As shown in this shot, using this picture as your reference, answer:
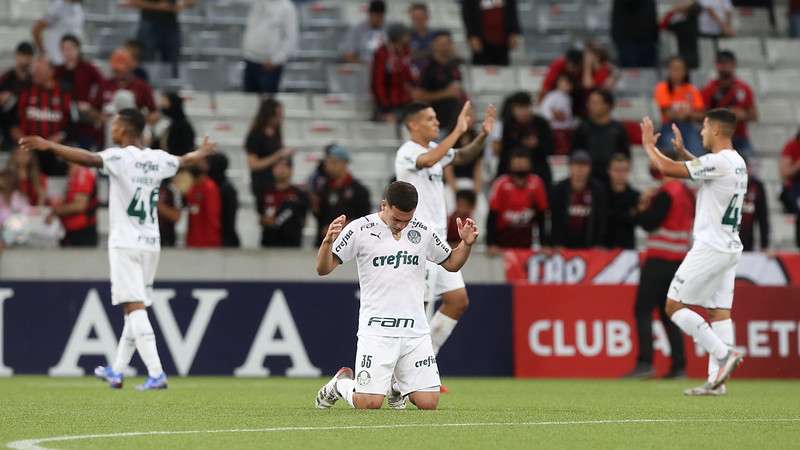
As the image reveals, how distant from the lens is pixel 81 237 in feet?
56.2

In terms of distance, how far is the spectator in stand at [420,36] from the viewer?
Answer: 2125cm

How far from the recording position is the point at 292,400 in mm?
12031

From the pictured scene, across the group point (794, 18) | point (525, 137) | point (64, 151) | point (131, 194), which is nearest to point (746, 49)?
point (794, 18)

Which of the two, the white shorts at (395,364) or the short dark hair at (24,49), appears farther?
the short dark hair at (24,49)

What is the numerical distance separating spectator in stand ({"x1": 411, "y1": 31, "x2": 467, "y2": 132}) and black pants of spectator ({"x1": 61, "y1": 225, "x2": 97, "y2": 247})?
4.80 metres

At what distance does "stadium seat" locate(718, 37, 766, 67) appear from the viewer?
2473 cm

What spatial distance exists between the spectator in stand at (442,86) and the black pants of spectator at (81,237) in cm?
480

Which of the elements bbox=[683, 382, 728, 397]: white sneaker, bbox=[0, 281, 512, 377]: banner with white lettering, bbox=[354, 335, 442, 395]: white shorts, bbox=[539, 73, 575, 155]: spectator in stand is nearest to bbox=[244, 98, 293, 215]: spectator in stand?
bbox=[0, 281, 512, 377]: banner with white lettering

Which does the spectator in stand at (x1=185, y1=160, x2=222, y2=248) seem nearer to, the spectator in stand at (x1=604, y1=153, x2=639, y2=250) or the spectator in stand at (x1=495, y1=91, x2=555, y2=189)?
A: the spectator in stand at (x1=495, y1=91, x2=555, y2=189)

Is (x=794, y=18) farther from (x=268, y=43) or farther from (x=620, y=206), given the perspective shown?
(x=268, y=43)

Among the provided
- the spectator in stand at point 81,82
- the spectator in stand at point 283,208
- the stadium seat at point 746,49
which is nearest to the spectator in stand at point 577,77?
the stadium seat at point 746,49

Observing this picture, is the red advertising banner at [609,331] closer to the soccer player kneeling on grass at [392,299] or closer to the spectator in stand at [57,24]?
the soccer player kneeling on grass at [392,299]

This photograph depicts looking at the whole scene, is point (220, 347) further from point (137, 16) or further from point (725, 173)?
point (137, 16)

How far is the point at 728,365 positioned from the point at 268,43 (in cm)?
966
